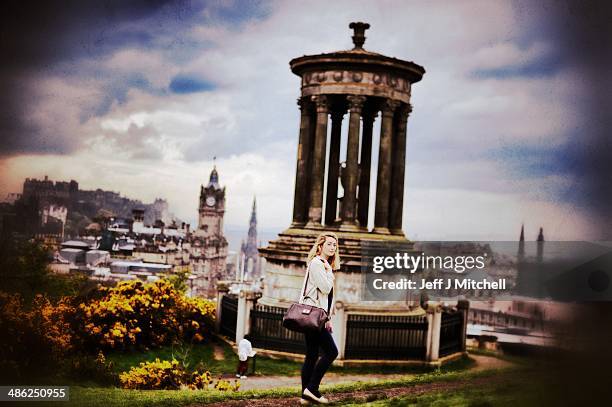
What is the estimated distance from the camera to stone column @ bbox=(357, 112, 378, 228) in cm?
2275

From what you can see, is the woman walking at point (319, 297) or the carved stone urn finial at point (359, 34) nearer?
the woman walking at point (319, 297)

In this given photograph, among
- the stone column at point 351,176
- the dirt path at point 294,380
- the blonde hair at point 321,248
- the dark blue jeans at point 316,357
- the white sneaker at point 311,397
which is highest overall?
the stone column at point 351,176

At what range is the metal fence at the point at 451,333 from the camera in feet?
63.8

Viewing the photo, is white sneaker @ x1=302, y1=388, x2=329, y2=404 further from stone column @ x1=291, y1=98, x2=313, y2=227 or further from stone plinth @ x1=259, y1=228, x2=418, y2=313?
stone column @ x1=291, y1=98, x2=313, y2=227

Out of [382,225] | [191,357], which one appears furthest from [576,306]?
[382,225]

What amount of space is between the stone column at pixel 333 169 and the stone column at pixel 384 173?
1691mm

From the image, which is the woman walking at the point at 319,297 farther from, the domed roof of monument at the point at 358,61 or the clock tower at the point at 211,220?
the clock tower at the point at 211,220

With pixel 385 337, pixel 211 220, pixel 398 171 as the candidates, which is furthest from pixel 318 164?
pixel 211 220

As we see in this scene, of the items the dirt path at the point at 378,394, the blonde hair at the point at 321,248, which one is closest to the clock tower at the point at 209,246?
the dirt path at the point at 378,394

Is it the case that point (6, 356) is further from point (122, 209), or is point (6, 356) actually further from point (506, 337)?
point (122, 209)

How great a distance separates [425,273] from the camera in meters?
17.3

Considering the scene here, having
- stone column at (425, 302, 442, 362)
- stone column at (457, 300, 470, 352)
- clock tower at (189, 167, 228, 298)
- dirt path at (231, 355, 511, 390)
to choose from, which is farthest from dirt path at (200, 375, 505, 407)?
clock tower at (189, 167, 228, 298)

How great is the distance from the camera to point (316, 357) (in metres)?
9.31

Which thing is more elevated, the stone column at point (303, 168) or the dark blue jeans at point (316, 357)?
the stone column at point (303, 168)
